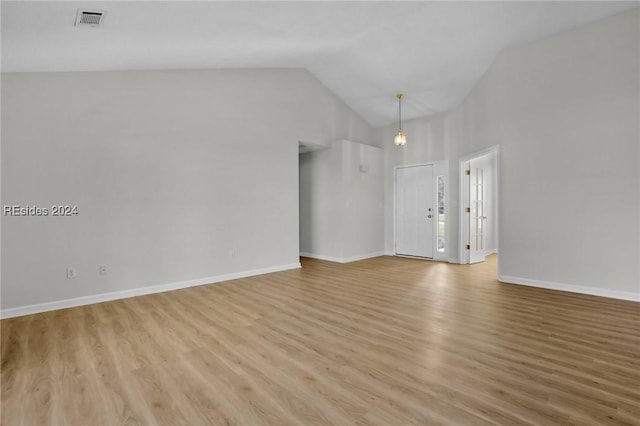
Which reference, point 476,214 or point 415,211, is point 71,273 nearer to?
point 415,211

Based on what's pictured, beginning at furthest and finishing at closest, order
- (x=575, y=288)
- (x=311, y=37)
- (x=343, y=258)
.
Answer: (x=343, y=258) < (x=311, y=37) < (x=575, y=288)

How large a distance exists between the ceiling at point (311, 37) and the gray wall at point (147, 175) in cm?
36

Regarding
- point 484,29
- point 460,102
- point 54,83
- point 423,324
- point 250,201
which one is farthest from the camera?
point 460,102

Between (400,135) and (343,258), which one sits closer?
(400,135)

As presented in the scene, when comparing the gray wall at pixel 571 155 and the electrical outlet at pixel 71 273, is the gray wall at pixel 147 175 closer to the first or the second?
the electrical outlet at pixel 71 273

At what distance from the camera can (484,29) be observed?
175 inches

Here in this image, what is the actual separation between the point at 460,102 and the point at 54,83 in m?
6.50

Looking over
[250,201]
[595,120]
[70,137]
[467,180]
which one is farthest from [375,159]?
[70,137]

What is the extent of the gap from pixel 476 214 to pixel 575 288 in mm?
2772

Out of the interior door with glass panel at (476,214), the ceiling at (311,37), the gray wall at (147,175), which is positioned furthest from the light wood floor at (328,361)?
the ceiling at (311,37)

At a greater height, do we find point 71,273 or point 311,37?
point 311,37

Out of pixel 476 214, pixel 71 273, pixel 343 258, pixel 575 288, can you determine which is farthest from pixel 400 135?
pixel 71 273

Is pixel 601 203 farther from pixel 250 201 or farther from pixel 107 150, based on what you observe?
pixel 107 150

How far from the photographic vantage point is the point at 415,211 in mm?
7336
